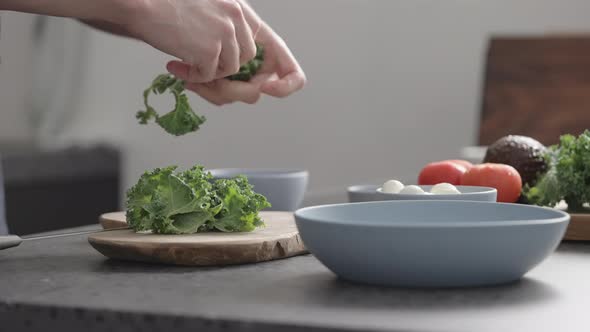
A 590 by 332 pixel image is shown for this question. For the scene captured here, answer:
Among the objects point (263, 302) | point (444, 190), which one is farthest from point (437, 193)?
point (263, 302)

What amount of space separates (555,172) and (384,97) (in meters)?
2.76

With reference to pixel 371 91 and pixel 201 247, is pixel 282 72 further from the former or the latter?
pixel 371 91

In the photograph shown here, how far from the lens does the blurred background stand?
13.2 feet

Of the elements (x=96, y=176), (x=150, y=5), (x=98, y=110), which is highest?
(x=150, y=5)

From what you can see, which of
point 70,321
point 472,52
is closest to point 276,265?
point 70,321

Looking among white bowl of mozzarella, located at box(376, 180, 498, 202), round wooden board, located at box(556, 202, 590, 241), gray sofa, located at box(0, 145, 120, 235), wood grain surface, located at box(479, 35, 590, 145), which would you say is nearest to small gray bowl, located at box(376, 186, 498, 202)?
white bowl of mozzarella, located at box(376, 180, 498, 202)

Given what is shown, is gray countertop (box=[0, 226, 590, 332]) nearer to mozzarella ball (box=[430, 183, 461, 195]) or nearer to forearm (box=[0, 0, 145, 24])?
mozzarella ball (box=[430, 183, 461, 195])

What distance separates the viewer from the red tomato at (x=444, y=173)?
1.59 metres

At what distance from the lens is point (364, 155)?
4293mm

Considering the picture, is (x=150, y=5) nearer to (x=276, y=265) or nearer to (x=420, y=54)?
(x=276, y=265)

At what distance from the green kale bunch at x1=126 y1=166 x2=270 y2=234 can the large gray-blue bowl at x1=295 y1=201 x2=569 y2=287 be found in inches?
9.5

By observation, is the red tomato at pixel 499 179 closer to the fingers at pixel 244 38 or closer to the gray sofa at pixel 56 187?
the fingers at pixel 244 38

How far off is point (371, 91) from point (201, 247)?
327 centimetres

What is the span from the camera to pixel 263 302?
2.68ft
